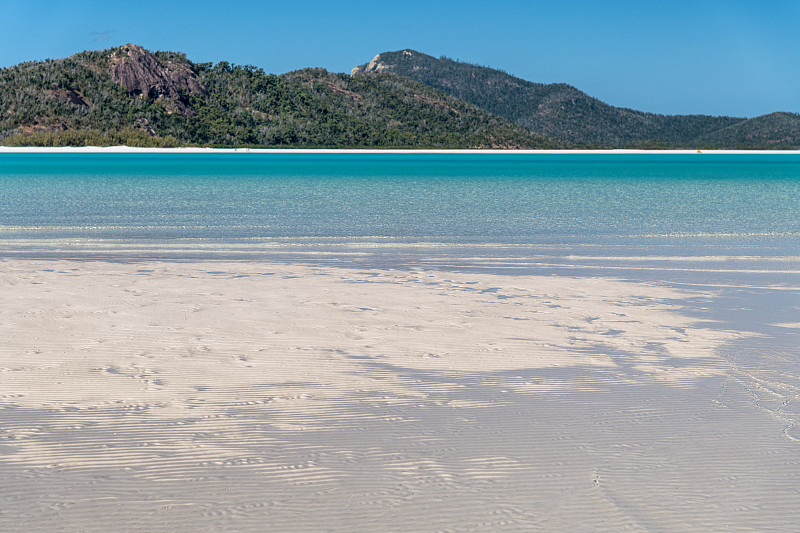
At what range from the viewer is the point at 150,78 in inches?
6526

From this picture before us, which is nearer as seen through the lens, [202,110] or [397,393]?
[397,393]

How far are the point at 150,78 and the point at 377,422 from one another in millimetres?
170949

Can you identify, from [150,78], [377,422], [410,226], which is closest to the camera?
[377,422]

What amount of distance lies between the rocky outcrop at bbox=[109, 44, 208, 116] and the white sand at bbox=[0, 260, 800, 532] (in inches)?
6441

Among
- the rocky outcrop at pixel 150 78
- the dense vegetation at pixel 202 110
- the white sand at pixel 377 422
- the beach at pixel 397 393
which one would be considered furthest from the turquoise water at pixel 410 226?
the rocky outcrop at pixel 150 78

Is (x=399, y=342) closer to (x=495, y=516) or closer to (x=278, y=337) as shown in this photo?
(x=278, y=337)

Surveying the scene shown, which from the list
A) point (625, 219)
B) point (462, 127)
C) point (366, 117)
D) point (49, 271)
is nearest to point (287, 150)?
point (366, 117)

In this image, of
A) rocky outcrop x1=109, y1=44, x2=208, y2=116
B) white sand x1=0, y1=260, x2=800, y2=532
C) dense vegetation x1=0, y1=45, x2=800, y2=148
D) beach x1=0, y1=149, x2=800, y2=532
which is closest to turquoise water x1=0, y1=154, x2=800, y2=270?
beach x1=0, y1=149, x2=800, y2=532

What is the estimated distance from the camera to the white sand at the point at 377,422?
181 inches

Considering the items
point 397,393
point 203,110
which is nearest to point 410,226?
point 397,393

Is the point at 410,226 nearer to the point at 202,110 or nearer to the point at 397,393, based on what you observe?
the point at 397,393

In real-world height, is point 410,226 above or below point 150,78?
below

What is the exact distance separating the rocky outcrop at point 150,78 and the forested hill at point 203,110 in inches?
7.6

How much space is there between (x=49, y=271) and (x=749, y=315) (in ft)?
32.4
